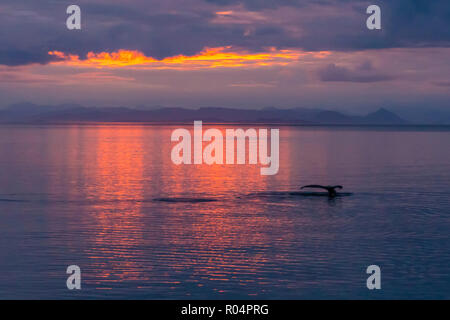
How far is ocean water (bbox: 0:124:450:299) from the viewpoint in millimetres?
26500

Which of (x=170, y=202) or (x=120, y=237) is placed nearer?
(x=120, y=237)

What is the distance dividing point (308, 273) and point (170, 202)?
2281 centimetres

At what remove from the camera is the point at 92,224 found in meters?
39.6

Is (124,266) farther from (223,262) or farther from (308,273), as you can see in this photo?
(308,273)

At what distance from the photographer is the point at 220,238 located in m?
35.6

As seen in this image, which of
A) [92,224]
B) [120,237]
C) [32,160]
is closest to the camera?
[120,237]

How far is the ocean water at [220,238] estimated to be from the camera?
26.5 m

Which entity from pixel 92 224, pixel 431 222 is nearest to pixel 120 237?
pixel 92 224
